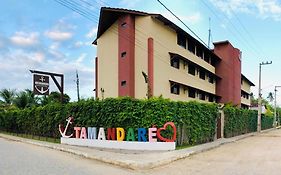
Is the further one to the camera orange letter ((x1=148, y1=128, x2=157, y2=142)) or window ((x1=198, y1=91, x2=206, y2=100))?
window ((x1=198, y1=91, x2=206, y2=100))

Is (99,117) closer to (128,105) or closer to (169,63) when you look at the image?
(128,105)

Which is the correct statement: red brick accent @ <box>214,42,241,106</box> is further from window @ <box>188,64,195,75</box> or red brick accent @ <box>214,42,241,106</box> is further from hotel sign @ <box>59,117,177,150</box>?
hotel sign @ <box>59,117,177,150</box>

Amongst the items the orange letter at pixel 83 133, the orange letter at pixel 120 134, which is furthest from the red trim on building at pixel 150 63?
the orange letter at pixel 120 134

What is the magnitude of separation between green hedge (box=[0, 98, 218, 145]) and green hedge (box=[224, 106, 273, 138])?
15.0ft

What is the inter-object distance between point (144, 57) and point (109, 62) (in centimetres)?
476

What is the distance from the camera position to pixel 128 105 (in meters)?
17.8

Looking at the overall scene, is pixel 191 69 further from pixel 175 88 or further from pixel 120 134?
pixel 120 134

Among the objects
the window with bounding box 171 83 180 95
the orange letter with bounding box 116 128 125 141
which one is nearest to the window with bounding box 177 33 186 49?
the window with bounding box 171 83 180 95

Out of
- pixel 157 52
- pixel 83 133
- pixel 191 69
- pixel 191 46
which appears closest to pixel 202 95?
pixel 191 69

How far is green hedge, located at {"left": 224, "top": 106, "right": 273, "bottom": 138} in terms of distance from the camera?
29.0 meters

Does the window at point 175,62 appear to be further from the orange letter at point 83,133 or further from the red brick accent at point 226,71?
the orange letter at point 83,133

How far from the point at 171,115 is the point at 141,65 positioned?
1303cm

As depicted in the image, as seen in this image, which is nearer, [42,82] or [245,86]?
[42,82]

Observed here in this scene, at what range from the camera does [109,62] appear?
33375mm
